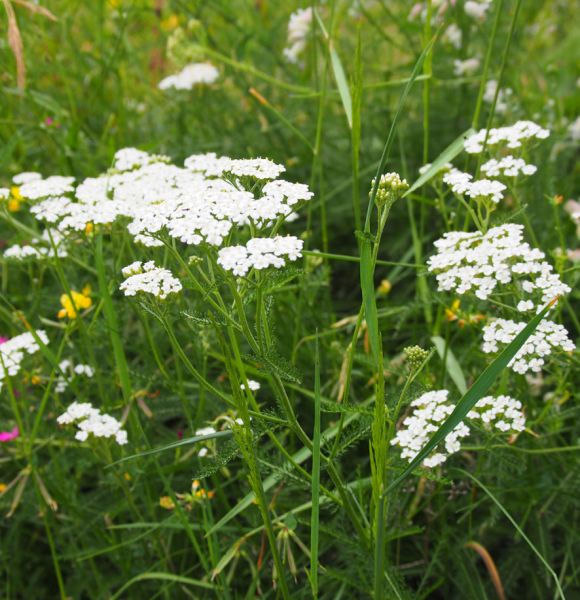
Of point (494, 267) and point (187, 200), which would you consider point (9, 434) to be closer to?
point (187, 200)

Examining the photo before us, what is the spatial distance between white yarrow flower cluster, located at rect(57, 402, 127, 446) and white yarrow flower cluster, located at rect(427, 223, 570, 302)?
0.76 meters

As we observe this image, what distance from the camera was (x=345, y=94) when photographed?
1.83 m

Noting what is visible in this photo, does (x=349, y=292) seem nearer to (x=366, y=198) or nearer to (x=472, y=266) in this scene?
(x=366, y=198)

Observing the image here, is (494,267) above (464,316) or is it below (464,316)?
above

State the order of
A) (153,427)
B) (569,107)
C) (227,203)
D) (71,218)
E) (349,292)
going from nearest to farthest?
(227,203) → (71,218) → (153,427) → (349,292) → (569,107)

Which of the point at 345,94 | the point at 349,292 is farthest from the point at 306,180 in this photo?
the point at 345,94

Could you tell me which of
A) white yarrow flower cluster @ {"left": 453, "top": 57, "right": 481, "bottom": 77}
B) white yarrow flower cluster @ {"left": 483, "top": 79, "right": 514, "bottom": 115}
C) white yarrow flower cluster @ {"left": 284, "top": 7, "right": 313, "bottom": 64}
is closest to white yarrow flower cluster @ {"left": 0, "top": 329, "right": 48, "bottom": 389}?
white yarrow flower cluster @ {"left": 284, "top": 7, "right": 313, "bottom": 64}

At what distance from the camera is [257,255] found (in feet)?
4.04

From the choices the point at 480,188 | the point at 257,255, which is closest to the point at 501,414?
the point at 480,188

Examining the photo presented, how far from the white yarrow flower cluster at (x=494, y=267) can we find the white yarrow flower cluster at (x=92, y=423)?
763mm

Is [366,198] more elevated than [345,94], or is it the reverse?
[345,94]

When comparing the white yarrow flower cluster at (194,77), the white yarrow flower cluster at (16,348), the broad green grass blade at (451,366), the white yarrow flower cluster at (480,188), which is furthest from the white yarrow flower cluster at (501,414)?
the white yarrow flower cluster at (194,77)

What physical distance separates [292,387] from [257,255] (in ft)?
2.03

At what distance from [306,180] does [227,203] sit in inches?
63.6
